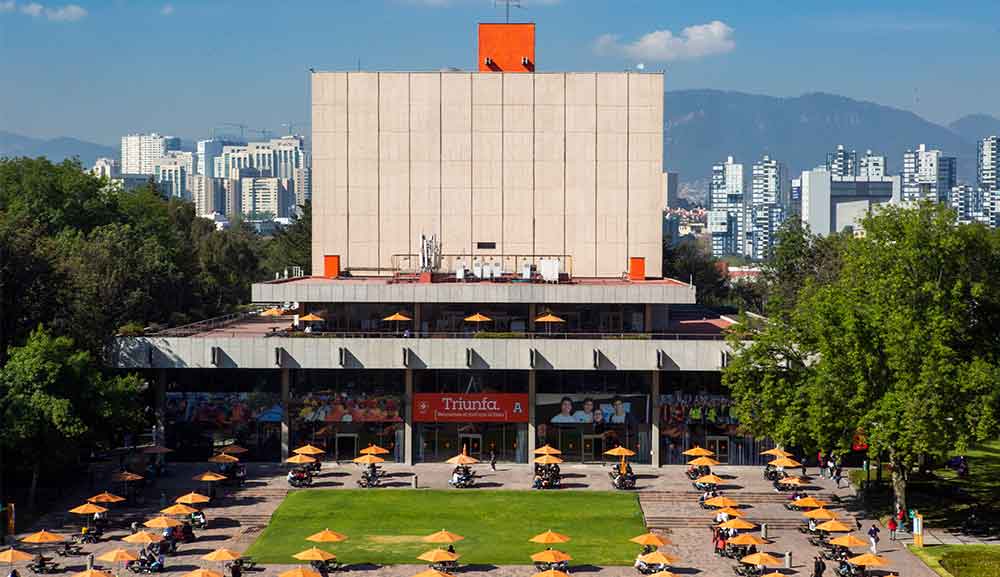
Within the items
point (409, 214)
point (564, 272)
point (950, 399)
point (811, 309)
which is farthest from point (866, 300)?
point (409, 214)

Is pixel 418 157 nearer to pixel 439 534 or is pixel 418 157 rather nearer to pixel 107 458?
pixel 107 458

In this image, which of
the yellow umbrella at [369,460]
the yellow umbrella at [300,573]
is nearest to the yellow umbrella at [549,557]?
the yellow umbrella at [300,573]

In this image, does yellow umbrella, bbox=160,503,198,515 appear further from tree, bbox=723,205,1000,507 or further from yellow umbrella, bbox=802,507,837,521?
yellow umbrella, bbox=802,507,837,521

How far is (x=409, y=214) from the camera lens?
8981 cm

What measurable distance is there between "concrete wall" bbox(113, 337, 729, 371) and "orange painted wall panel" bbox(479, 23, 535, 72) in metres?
29.8

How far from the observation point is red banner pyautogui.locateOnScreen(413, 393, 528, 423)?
73.1m

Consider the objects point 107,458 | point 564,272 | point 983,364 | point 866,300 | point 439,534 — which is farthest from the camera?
point 564,272

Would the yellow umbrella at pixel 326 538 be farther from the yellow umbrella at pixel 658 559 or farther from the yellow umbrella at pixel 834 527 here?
the yellow umbrella at pixel 834 527

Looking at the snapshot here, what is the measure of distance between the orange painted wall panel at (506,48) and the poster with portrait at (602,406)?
3100 centimetres

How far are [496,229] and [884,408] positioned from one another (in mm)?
38654

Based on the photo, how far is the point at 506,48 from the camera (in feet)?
313

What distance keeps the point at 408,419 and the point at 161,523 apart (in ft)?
68.4

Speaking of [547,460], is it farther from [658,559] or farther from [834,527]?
[658,559]

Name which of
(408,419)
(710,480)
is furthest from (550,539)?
(408,419)
